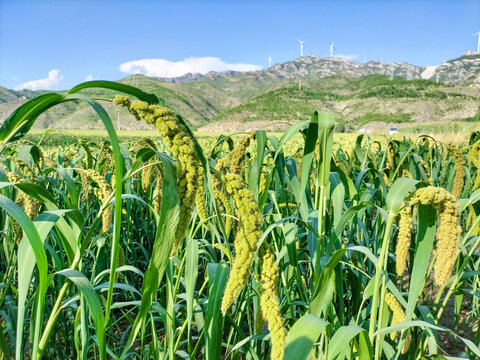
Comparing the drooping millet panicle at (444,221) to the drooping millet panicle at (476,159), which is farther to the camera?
the drooping millet panicle at (476,159)

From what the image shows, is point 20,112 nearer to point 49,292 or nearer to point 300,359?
point 300,359

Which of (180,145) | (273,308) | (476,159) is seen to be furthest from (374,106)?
(180,145)

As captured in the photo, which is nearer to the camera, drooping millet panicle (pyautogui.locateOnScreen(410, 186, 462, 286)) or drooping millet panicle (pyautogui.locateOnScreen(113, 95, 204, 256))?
drooping millet panicle (pyautogui.locateOnScreen(113, 95, 204, 256))

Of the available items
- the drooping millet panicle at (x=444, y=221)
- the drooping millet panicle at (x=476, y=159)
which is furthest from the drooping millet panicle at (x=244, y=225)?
the drooping millet panicle at (x=476, y=159)

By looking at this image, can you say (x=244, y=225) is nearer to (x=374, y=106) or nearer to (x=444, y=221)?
(x=444, y=221)

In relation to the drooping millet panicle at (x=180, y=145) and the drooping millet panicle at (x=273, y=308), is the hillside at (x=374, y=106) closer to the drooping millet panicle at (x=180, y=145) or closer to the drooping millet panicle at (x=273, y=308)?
the drooping millet panicle at (x=273, y=308)

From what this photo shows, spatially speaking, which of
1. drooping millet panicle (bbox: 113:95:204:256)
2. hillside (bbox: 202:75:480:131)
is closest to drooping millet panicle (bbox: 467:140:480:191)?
drooping millet panicle (bbox: 113:95:204:256)

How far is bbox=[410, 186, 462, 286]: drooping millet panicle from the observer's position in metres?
1.07

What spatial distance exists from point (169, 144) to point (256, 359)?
1.21 meters

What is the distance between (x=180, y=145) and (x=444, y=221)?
0.85m

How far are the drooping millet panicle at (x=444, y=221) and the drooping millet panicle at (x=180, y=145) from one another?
71 centimetres

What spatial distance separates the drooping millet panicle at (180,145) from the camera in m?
0.66

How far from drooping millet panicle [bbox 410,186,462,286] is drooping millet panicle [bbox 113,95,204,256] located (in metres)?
0.71

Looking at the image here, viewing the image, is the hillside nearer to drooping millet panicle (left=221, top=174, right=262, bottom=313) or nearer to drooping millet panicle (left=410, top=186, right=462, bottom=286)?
drooping millet panicle (left=410, top=186, right=462, bottom=286)
